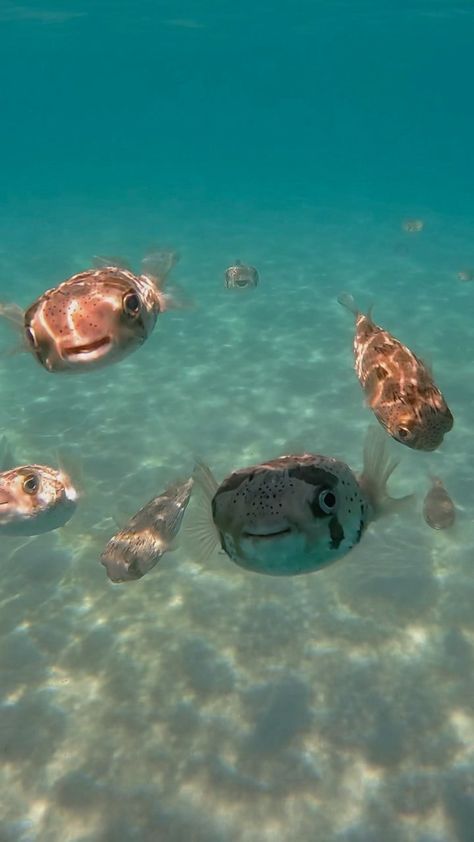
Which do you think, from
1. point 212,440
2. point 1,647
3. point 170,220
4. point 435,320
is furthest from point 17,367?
point 170,220

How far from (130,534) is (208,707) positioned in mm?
2237

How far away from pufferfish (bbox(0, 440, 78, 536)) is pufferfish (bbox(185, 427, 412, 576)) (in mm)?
3119

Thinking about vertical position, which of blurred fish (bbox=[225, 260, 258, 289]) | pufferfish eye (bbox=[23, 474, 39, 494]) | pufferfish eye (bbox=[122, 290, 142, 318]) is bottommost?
blurred fish (bbox=[225, 260, 258, 289])

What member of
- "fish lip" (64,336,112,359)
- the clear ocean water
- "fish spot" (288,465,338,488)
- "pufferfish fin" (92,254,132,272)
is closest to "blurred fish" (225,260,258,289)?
the clear ocean water

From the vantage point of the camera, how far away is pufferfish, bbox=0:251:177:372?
3.03 m

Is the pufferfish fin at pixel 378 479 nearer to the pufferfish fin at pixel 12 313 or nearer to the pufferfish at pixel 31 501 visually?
the pufferfish fin at pixel 12 313

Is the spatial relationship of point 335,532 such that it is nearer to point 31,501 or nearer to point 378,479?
point 378,479

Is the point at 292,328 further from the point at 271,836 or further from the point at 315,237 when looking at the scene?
the point at 315,237

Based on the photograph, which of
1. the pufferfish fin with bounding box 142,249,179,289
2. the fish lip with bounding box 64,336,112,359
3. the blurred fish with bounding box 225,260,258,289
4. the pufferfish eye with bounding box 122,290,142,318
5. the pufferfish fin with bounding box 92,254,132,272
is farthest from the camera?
the blurred fish with bounding box 225,260,258,289

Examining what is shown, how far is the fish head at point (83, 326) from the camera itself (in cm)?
303

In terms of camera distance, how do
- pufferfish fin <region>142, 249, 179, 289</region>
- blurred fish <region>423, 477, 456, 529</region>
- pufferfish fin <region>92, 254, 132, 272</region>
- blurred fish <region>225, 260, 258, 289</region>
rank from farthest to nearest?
1. blurred fish <region>225, 260, 258, 289</region>
2. blurred fish <region>423, 477, 456, 529</region>
3. pufferfish fin <region>92, 254, 132, 272</region>
4. pufferfish fin <region>142, 249, 179, 289</region>

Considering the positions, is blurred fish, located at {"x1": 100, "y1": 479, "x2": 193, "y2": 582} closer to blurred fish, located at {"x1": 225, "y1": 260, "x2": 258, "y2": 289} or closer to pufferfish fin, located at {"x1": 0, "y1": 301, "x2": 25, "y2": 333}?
pufferfish fin, located at {"x1": 0, "y1": 301, "x2": 25, "y2": 333}

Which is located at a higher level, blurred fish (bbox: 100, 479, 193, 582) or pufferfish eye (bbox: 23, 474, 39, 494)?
pufferfish eye (bbox: 23, 474, 39, 494)

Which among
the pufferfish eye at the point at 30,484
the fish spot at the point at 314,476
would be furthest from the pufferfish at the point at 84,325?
the pufferfish eye at the point at 30,484
